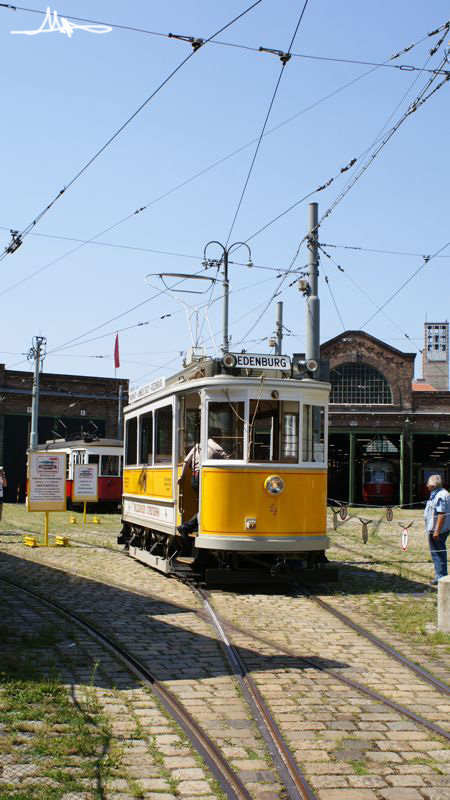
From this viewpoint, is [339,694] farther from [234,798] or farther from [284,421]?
[284,421]

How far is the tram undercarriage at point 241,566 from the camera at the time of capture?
12.2 metres

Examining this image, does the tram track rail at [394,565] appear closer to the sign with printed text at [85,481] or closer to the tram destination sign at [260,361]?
the tram destination sign at [260,361]

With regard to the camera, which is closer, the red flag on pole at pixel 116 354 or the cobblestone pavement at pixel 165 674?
the cobblestone pavement at pixel 165 674

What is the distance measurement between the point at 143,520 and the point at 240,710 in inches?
385

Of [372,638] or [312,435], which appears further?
[312,435]

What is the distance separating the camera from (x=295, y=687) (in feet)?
23.4

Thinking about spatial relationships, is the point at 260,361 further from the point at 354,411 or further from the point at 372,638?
the point at 354,411

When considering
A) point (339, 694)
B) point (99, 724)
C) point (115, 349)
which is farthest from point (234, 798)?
point (115, 349)

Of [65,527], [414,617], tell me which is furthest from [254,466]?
[65,527]

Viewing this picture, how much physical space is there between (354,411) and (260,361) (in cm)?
3467

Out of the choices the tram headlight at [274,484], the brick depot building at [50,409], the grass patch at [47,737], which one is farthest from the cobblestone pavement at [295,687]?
the brick depot building at [50,409]

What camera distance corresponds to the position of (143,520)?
1608cm

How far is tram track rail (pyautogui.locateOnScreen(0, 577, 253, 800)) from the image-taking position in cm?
489

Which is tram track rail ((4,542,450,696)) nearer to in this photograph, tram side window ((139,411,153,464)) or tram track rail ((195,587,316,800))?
tram track rail ((195,587,316,800))
